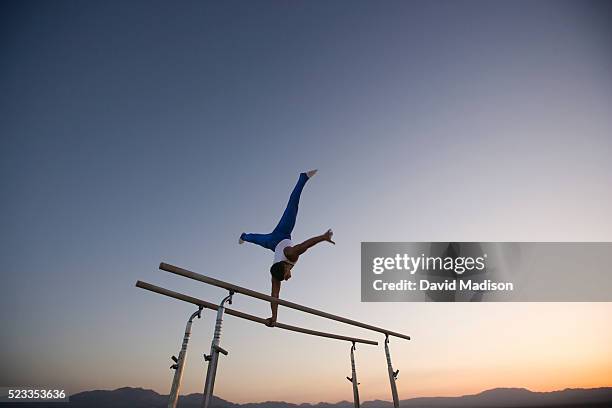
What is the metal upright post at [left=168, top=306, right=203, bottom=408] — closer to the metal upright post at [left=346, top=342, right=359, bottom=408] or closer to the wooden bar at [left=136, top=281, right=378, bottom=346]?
the wooden bar at [left=136, top=281, right=378, bottom=346]

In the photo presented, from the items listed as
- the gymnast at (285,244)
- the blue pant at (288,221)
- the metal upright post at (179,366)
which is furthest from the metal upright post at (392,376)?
the metal upright post at (179,366)

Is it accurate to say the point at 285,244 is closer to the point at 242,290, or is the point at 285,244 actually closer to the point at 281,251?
the point at 281,251

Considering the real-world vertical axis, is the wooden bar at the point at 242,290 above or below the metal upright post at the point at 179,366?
above

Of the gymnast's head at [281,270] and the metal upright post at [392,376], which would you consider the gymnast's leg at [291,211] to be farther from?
the metal upright post at [392,376]

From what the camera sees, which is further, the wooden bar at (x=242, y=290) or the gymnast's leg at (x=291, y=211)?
the gymnast's leg at (x=291, y=211)

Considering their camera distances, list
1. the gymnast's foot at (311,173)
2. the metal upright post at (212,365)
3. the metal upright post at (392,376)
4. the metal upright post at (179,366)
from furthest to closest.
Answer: the metal upright post at (392,376), the gymnast's foot at (311,173), the metal upright post at (212,365), the metal upright post at (179,366)

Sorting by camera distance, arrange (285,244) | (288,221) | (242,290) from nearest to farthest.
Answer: (242,290) < (285,244) < (288,221)

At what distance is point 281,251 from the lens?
7.13 meters

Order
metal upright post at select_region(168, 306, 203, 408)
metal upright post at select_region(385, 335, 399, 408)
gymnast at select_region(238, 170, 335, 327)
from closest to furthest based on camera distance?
metal upright post at select_region(168, 306, 203, 408), gymnast at select_region(238, 170, 335, 327), metal upright post at select_region(385, 335, 399, 408)

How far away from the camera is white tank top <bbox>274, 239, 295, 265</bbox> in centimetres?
707

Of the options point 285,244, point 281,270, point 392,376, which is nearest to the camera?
point 281,270

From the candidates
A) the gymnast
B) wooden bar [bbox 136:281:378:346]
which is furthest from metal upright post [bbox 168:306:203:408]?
the gymnast

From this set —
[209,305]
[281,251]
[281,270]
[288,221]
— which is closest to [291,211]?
[288,221]

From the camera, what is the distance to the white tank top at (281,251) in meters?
7.07
